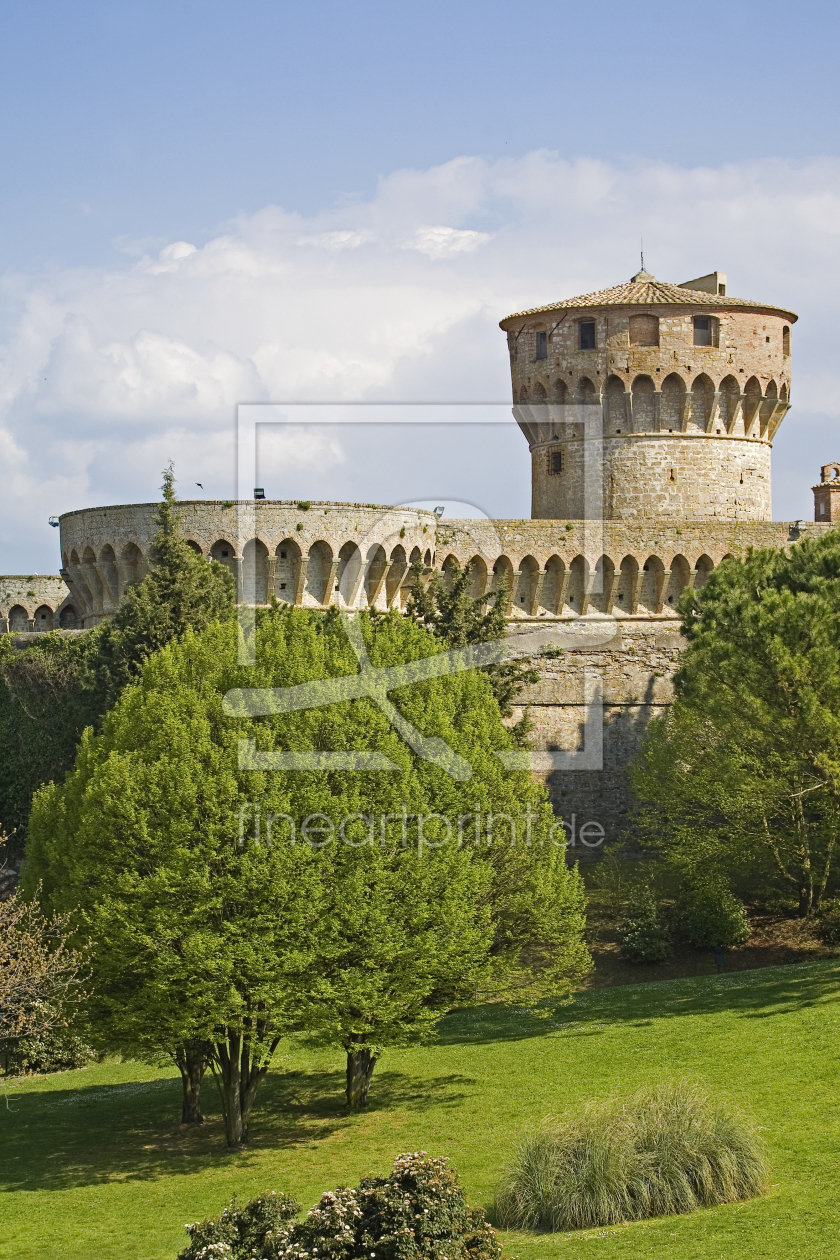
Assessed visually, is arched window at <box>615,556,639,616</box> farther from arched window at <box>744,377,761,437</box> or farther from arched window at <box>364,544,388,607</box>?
arched window at <box>364,544,388,607</box>

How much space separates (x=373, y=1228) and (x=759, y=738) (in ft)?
52.9

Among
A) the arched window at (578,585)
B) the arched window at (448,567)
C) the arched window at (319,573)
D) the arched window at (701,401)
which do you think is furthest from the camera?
the arched window at (701,401)

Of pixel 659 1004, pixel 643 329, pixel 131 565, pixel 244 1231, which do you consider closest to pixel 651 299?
pixel 643 329

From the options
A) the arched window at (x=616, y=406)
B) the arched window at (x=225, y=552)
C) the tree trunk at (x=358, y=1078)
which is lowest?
the tree trunk at (x=358, y=1078)

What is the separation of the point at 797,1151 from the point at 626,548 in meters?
32.7

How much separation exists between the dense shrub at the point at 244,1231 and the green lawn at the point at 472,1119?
9.00 ft

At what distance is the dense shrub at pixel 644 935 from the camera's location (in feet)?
106

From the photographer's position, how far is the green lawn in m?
18.2

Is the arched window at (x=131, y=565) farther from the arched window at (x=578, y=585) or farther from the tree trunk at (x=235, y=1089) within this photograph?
the tree trunk at (x=235, y=1089)

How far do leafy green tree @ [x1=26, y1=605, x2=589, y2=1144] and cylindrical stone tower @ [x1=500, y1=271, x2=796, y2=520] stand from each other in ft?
98.6

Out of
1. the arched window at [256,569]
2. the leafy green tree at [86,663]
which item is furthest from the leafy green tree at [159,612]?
the arched window at [256,569]

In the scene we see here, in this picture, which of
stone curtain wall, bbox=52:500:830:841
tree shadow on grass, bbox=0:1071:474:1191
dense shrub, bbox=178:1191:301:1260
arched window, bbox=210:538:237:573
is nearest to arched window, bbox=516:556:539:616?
stone curtain wall, bbox=52:500:830:841

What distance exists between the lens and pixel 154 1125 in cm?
2627

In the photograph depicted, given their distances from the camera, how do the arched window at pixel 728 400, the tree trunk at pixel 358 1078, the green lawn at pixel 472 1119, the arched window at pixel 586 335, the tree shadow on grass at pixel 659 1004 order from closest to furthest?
1. the green lawn at pixel 472 1119
2. the tree trunk at pixel 358 1078
3. the tree shadow on grass at pixel 659 1004
4. the arched window at pixel 586 335
5. the arched window at pixel 728 400
